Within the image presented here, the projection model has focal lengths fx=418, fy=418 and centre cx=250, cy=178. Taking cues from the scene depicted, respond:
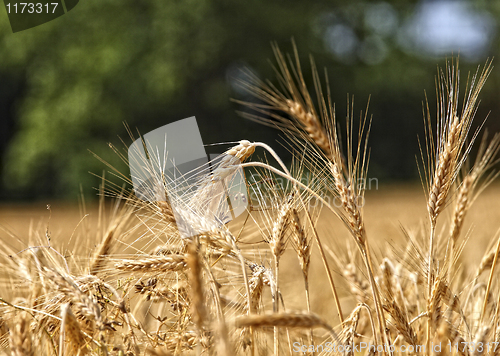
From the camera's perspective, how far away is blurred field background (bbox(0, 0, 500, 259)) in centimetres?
1309

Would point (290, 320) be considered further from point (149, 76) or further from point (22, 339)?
point (149, 76)

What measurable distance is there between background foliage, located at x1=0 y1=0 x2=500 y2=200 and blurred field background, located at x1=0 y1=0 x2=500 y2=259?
36mm

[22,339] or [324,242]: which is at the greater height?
[22,339]

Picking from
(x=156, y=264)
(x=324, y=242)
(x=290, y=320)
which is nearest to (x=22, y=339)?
(x=156, y=264)

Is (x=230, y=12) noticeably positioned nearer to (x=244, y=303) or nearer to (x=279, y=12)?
(x=279, y=12)

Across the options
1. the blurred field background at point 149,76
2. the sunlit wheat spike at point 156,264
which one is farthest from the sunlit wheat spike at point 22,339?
the blurred field background at point 149,76

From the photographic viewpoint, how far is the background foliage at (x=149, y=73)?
13117 millimetres

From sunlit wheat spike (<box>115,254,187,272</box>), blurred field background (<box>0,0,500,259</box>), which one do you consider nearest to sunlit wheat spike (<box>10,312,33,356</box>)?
sunlit wheat spike (<box>115,254,187,272</box>)

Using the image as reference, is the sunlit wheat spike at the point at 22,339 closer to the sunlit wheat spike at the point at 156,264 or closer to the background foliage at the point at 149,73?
the sunlit wheat spike at the point at 156,264

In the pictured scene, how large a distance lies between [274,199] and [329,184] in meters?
0.26

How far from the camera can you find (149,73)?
44.6 feet

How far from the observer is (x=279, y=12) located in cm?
1444

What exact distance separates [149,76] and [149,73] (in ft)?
0.48

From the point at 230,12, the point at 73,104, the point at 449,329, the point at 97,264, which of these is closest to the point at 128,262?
the point at 97,264
